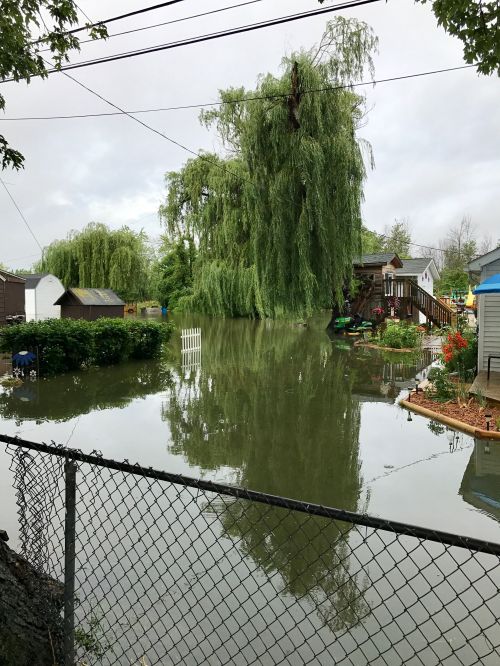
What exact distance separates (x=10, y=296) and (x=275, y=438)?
24.1 metres

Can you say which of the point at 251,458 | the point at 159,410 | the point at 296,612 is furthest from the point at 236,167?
the point at 296,612

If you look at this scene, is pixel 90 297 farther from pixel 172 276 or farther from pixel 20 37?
pixel 20 37

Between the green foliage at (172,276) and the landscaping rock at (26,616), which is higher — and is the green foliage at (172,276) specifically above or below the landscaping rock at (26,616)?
above

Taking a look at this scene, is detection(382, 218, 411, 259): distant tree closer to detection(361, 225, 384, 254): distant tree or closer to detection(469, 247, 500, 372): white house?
detection(361, 225, 384, 254): distant tree

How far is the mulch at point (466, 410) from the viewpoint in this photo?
788 centimetres

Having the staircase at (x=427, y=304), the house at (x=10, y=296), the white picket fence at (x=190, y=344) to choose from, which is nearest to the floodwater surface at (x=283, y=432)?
the white picket fence at (x=190, y=344)

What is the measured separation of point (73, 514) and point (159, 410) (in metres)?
7.25

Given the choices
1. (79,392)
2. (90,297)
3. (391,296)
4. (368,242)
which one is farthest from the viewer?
(368,242)

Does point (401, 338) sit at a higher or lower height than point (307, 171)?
lower

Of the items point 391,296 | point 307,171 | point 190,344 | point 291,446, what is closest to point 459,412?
point 291,446

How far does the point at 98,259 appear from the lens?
118 feet

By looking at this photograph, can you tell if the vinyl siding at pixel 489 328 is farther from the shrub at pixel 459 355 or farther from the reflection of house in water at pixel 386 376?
the reflection of house in water at pixel 386 376

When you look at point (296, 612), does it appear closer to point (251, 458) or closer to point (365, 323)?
point (251, 458)

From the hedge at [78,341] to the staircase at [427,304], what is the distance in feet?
49.1
